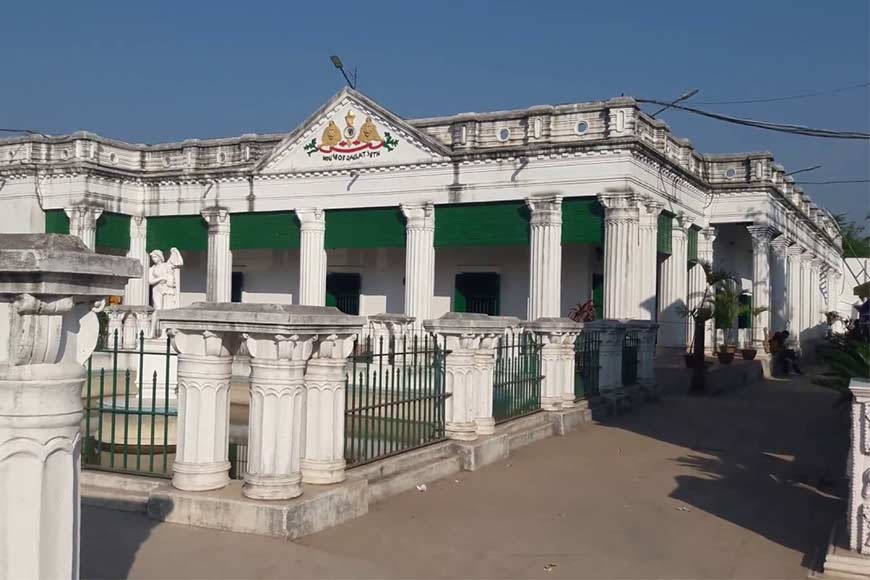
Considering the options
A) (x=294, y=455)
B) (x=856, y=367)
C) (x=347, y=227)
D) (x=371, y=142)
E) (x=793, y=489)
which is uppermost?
(x=371, y=142)

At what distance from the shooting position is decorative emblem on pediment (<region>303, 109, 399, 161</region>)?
21.6 metres

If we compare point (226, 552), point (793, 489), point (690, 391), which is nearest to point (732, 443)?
point (793, 489)

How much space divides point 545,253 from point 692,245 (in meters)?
5.98

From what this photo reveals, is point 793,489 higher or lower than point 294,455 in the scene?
lower

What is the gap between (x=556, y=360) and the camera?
11.9 m

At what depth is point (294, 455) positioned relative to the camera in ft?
19.8

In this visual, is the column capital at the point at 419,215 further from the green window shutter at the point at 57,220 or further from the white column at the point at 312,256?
the green window shutter at the point at 57,220

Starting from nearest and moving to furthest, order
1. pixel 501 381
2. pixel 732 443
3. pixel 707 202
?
pixel 501 381
pixel 732 443
pixel 707 202

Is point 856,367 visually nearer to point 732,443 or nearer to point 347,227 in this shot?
point 732,443

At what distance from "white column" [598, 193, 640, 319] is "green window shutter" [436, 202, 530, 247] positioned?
2.10 m

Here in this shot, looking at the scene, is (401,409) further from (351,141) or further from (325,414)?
(351,141)

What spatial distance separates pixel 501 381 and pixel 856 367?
3.92 metres

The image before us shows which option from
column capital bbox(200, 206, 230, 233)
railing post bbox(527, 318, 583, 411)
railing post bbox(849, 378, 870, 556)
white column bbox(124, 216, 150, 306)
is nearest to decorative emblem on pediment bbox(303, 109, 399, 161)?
column capital bbox(200, 206, 230, 233)

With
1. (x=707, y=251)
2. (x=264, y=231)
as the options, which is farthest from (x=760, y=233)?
(x=264, y=231)
